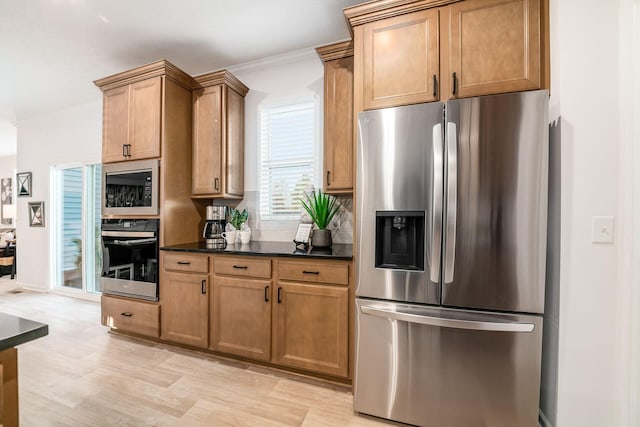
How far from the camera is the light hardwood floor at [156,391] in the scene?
5.78 ft

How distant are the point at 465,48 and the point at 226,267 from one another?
2.26m

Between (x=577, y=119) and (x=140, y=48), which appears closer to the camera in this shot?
(x=577, y=119)

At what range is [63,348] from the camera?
2.67 meters

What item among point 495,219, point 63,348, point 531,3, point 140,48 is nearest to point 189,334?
point 63,348

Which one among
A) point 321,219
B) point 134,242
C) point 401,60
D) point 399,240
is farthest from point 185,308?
point 401,60

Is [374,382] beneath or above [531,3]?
beneath

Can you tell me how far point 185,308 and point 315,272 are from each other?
4.28 feet

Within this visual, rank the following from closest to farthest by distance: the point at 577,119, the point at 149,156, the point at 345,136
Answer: the point at 577,119 < the point at 345,136 < the point at 149,156

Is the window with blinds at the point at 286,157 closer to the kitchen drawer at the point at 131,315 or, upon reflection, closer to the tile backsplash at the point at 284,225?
the tile backsplash at the point at 284,225

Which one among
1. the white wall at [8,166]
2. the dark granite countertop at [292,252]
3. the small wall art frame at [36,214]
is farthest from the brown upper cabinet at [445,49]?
the white wall at [8,166]

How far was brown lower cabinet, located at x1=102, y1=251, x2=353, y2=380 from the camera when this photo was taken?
2031 millimetres

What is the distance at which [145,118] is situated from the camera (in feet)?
8.84

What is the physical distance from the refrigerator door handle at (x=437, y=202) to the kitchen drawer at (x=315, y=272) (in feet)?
1.97

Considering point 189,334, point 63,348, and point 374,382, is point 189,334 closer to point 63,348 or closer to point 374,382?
point 63,348
